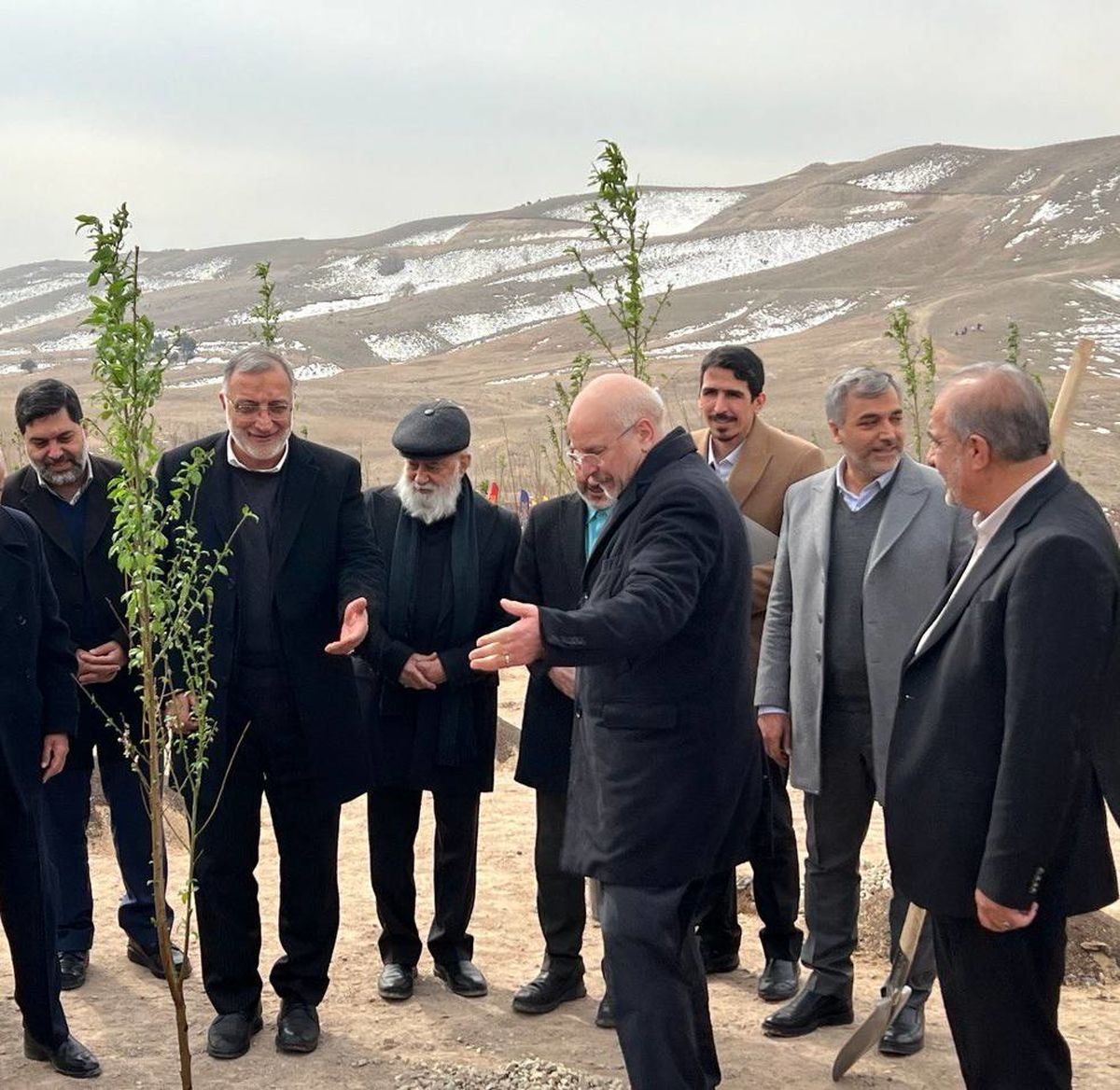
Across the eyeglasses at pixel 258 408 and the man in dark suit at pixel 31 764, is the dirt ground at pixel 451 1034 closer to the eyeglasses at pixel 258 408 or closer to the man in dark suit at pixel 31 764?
the man in dark suit at pixel 31 764

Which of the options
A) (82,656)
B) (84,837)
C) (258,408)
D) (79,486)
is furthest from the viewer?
(84,837)

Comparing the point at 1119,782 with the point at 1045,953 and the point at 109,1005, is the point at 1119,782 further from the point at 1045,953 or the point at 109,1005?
the point at 109,1005

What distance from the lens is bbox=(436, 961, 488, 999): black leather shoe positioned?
5488mm

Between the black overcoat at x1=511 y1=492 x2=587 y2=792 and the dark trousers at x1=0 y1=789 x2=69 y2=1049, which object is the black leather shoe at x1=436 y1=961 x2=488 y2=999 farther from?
the dark trousers at x1=0 y1=789 x2=69 y2=1049

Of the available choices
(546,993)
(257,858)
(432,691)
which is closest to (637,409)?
(432,691)

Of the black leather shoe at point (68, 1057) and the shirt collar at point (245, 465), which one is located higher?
the shirt collar at point (245, 465)

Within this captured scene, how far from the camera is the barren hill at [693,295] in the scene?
51.0m

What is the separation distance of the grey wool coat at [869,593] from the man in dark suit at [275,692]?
4.55 ft

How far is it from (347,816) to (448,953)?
3274mm

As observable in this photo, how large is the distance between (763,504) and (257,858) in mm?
2171

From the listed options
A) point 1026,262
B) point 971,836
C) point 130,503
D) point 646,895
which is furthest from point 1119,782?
point 1026,262

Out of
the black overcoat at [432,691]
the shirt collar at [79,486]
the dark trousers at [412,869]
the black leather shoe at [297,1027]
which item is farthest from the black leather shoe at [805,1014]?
the shirt collar at [79,486]

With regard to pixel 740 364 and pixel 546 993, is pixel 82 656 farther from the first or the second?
pixel 740 364

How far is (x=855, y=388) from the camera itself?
16.0 ft
